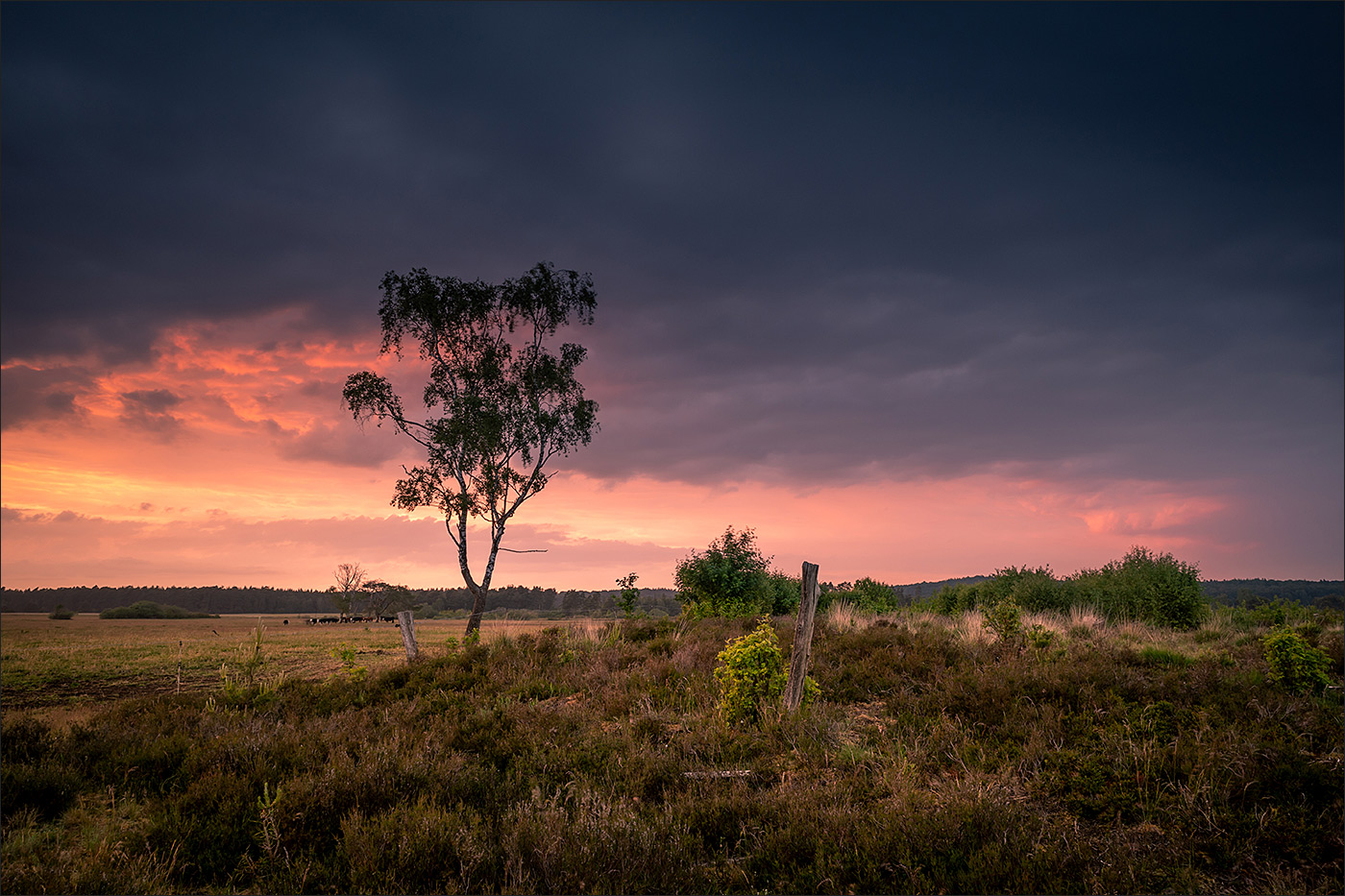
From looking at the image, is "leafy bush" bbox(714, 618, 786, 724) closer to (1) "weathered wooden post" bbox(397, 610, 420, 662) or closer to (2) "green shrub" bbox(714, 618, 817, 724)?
(2) "green shrub" bbox(714, 618, 817, 724)

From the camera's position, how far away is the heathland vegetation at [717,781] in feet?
16.3

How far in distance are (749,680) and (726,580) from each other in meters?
17.2

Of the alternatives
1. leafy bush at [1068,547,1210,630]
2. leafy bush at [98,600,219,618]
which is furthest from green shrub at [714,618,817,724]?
leafy bush at [98,600,219,618]

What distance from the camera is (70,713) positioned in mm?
12047

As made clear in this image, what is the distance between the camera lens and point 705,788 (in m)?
6.78

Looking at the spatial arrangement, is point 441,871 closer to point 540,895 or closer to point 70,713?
point 540,895

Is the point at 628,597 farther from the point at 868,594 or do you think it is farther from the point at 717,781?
the point at 868,594

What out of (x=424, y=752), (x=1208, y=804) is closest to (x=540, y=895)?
(x=424, y=752)

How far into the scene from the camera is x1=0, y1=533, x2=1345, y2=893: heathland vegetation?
4.97 m

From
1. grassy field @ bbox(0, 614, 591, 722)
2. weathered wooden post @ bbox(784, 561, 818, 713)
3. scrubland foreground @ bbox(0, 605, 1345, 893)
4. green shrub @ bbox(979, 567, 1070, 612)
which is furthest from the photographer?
green shrub @ bbox(979, 567, 1070, 612)

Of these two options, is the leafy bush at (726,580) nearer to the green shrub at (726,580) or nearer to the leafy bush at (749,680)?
the green shrub at (726,580)

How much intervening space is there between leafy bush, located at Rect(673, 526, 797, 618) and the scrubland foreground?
14404 mm

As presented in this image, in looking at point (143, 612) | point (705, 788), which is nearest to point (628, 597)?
point (705, 788)

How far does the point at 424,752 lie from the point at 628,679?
4.93 metres
